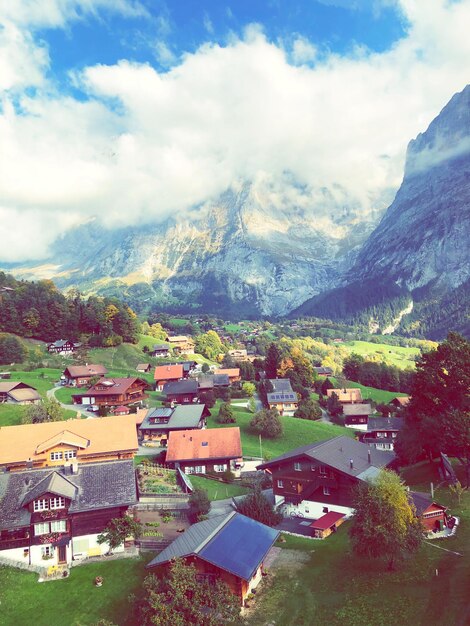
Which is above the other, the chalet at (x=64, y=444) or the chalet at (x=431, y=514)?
A: the chalet at (x=64, y=444)

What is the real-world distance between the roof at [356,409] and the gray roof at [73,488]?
58.5 m

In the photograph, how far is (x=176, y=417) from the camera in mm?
70000

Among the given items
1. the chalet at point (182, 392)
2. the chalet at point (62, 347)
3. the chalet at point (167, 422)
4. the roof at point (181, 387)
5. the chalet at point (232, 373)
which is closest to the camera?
the chalet at point (167, 422)

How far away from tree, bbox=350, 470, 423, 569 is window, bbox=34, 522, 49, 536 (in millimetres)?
22662

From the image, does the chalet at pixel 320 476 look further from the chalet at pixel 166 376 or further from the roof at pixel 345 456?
the chalet at pixel 166 376

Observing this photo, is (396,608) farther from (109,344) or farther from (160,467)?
(109,344)

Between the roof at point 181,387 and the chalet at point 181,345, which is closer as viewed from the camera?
the roof at point 181,387

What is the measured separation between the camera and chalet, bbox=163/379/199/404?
88606 millimetres

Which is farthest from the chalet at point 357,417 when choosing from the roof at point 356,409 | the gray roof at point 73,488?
the gray roof at point 73,488

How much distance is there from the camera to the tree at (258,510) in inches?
1442

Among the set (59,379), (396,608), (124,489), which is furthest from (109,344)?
(396,608)

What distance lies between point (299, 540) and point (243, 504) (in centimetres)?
529

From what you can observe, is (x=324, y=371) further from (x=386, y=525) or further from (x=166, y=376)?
(x=386, y=525)

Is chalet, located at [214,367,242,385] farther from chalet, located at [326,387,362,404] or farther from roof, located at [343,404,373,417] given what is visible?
roof, located at [343,404,373,417]
